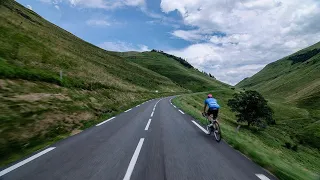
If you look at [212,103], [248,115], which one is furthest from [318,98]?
[212,103]

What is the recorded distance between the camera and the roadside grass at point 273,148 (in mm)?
8031

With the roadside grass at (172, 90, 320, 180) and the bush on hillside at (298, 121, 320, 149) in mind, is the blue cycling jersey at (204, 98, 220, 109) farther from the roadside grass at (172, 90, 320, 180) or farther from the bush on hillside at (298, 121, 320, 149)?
the bush on hillside at (298, 121, 320, 149)

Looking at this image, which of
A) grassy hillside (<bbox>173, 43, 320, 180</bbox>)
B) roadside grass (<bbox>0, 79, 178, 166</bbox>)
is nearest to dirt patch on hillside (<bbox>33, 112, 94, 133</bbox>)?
roadside grass (<bbox>0, 79, 178, 166</bbox>)

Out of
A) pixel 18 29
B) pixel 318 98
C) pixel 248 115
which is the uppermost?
pixel 18 29

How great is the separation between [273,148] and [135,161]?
1104 inches

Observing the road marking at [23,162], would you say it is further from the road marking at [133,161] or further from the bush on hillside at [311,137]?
the bush on hillside at [311,137]

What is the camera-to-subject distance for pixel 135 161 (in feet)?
24.6

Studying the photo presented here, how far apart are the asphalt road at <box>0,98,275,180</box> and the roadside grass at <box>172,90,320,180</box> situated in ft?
1.88

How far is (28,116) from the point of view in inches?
482

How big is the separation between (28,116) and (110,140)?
4.72m

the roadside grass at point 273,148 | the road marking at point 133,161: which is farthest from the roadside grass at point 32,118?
the roadside grass at point 273,148

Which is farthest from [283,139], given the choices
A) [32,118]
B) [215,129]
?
[32,118]

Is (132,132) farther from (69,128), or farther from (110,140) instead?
(69,128)

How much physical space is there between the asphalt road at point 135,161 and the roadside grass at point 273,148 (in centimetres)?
57
